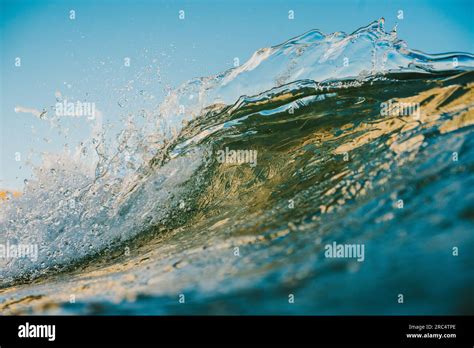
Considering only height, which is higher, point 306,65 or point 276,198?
point 306,65

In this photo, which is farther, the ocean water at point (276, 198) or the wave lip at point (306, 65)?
the wave lip at point (306, 65)

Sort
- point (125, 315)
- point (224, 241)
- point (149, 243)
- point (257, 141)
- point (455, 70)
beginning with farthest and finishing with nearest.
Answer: point (455, 70) → point (257, 141) → point (149, 243) → point (224, 241) → point (125, 315)

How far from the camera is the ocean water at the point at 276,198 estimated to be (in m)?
2.38

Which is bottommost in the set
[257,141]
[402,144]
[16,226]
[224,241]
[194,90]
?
[224,241]

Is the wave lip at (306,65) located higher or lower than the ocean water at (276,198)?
higher

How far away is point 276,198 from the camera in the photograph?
144 inches

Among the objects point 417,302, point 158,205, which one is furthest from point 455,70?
point 417,302

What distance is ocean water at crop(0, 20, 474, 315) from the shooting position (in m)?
2.38

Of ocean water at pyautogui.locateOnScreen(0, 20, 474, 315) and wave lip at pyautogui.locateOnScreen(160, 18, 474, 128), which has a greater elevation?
wave lip at pyautogui.locateOnScreen(160, 18, 474, 128)

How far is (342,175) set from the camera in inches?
138

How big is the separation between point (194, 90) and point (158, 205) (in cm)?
147

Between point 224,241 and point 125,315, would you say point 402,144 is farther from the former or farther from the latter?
point 125,315

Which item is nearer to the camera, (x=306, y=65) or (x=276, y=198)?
(x=276, y=198)

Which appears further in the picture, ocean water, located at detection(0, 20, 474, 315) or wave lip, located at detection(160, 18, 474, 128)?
wave lip, located at detection(160, 18, 474, 128)
